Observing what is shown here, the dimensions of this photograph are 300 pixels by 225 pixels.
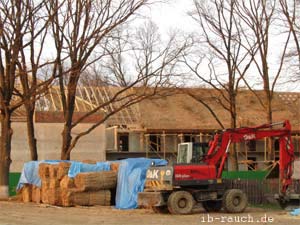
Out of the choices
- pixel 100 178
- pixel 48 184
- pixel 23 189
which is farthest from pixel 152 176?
pixel 23 189

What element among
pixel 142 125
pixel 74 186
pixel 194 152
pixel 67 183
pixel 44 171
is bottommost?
pixel 74 186

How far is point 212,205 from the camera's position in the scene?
2239 centimetres

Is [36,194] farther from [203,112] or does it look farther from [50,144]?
[203,112]

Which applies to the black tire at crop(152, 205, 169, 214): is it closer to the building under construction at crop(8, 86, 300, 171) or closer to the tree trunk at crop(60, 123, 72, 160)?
the tree trunk at crop(60, 123, 72, 160)

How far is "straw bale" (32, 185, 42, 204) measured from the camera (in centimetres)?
2622

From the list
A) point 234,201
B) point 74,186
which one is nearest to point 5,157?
point 74,186

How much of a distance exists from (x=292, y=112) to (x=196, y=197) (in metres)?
33.2

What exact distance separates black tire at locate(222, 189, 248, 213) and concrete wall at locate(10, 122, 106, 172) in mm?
22413

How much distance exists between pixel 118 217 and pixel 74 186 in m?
5.08

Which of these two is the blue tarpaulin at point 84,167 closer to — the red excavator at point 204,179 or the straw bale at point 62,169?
the straw bale at point 62,169

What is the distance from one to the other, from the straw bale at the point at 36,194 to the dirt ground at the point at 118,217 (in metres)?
2.50

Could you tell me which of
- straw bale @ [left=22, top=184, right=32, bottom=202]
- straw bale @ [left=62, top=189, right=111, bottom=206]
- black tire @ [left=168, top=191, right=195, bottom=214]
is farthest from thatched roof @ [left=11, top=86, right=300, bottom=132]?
black tire @ [left=168, top=191, right=195, bottom=214]

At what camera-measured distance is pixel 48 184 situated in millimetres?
25156

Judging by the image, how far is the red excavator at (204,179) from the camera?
68.9 ft
